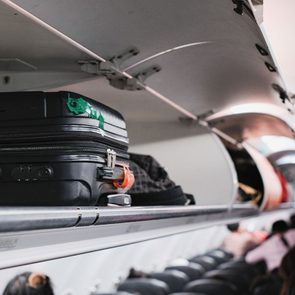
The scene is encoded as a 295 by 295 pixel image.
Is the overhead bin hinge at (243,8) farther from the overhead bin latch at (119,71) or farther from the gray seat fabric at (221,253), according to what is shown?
the gray seat fabric at (221,253)

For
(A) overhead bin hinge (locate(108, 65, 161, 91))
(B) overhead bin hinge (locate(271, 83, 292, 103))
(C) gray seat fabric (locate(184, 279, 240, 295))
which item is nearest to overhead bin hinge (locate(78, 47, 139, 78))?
(A) overhead bin hinge (locate(108, 65, 161, 91))

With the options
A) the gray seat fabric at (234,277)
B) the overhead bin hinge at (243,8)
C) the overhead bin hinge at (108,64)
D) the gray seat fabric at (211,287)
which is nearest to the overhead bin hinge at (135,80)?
the overhead bin hinge at (108,64)

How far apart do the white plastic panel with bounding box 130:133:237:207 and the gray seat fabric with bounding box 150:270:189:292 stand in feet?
2.34

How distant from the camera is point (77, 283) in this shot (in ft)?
8.19

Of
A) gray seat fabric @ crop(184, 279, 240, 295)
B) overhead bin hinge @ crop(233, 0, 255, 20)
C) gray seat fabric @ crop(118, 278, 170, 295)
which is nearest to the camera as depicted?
overhead bin hinge @ crop(233, 0, 255, 20)

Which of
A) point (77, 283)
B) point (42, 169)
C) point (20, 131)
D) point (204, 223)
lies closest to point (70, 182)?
point (42, 169)

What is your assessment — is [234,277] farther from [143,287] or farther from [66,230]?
[66,230]

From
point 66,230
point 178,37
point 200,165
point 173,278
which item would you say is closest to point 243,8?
point 178,37

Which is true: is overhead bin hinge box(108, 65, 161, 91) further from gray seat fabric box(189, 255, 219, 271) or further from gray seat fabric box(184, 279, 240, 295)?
gray seat fabric box(189, 255, 219, 271)

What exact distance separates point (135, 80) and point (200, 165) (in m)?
1.33

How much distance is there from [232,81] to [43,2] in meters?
1.13

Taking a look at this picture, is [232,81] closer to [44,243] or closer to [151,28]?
[151,28]

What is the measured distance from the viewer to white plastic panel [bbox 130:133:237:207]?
9.82ft

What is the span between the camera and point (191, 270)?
160 inches
